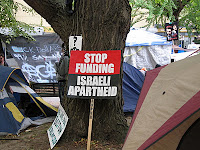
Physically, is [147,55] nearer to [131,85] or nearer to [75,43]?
[131,85]

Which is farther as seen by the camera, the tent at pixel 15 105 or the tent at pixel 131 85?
the tent at pixel 131 85

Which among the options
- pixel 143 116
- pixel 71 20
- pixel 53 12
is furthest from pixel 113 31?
pixel 143 116

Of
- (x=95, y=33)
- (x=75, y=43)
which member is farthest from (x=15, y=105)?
(x=95, y=33)

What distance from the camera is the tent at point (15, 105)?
6.61 m

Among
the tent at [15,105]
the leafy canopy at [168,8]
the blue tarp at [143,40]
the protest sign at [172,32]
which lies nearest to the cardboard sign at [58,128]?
the tent at [15,105]

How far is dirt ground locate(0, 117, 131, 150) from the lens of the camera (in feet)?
17.1

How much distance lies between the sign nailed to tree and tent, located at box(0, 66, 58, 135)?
2434 millimetres

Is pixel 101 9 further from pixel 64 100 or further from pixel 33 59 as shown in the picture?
pixel 33 59

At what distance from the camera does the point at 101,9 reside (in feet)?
17.0

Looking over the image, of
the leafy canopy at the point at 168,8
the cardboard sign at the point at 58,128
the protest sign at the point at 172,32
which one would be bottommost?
the cardboard sign at the point at 58,128

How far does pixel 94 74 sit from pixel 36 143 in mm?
1961

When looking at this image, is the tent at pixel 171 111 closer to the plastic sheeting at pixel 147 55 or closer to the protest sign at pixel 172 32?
the plastic sheeting at pixel 147 55

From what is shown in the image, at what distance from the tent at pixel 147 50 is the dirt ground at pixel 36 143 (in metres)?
9.56

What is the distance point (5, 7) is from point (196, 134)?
685 centimetres
